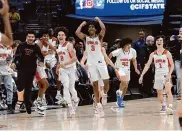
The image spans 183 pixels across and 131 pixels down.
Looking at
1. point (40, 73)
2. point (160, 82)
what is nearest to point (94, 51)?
point (40, 73)

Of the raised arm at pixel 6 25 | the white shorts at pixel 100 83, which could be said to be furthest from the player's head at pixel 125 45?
the raised arm at pixel 6 25

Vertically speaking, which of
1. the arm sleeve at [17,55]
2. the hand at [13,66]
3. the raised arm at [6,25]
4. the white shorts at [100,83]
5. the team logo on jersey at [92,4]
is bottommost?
the white shorts at [100,83]

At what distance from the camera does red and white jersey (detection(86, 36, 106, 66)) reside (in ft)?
40.5

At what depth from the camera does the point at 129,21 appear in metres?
21.9

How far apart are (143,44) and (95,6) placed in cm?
383

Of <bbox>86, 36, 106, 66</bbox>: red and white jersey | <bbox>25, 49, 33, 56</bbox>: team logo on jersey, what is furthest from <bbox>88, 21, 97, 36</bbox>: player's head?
<bbox>25, 49, 33, 56</bbox>: team logo on jersey

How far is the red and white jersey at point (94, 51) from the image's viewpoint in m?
12.3

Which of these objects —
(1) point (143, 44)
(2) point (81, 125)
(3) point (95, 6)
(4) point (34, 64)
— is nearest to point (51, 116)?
(4) point (34, 64)

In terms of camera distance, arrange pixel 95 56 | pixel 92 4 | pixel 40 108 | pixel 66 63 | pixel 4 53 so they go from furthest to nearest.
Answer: pixel 92 4 → pixel 4 53 → pixel 40 108 → pixel 95 56 → pixel 66 63

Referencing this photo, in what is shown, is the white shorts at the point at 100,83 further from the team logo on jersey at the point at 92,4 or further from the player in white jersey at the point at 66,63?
the team logo on jersey at the point at 92,4

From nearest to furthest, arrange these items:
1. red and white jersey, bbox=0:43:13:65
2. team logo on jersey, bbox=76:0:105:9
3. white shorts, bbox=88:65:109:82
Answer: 1. white shorts, bbox=88:65:109:82
2. red and white jersey, bbox=0:43:13:65
3. team logo on jersey, bbox=76:0:105:9

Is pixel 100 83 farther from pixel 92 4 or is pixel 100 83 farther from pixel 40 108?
pixel 92 4

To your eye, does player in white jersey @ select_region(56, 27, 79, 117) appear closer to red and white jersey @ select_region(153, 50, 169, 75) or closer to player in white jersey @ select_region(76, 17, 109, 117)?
player in white jersey @ select_region(76, 17, 109, 117)

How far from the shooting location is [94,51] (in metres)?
12.4
